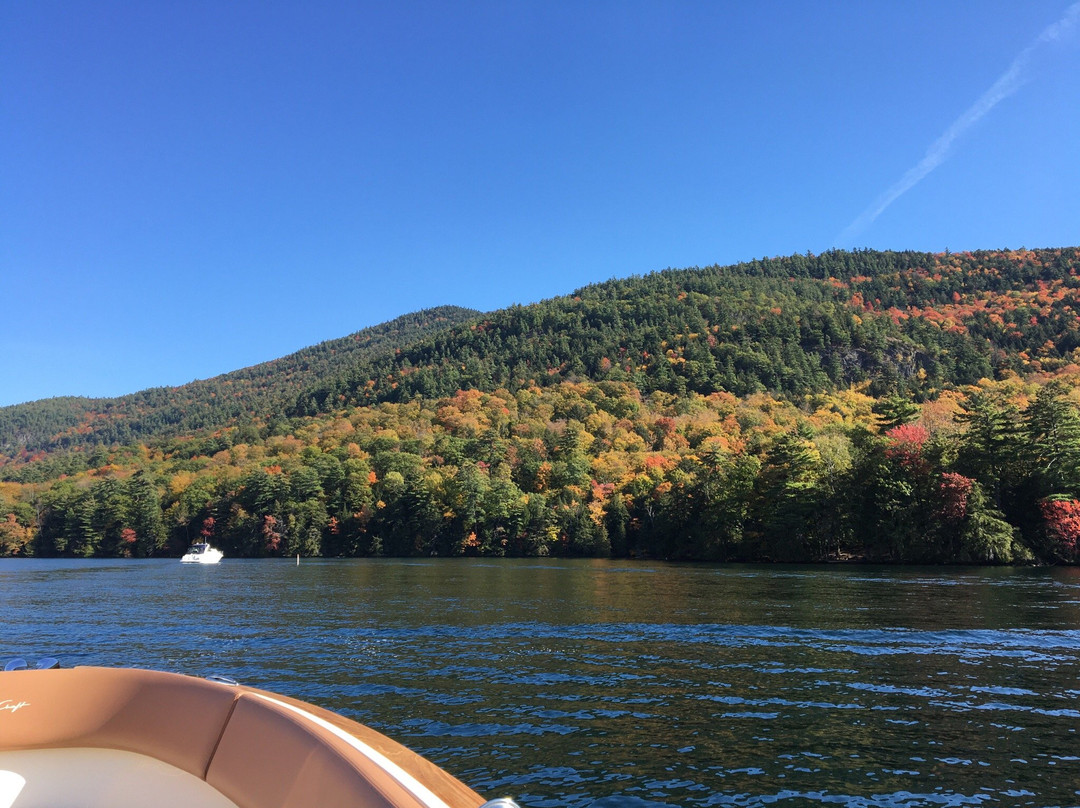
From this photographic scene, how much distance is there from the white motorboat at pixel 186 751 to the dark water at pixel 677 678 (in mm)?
5659

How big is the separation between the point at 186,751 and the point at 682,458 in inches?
4096

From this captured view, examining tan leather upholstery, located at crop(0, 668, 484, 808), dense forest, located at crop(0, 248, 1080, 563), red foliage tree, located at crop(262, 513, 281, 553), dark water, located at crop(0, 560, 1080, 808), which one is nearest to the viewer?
tan leather upholstery, located at crop(0, 668, 484, 808)

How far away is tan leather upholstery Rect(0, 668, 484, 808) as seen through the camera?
408cm

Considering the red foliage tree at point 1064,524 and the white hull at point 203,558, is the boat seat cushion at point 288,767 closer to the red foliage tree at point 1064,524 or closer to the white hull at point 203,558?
the red foliage tree at point 1064,524

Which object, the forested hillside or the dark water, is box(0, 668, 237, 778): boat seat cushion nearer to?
the dark water

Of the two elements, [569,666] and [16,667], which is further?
[569,666]

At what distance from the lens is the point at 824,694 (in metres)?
15.6

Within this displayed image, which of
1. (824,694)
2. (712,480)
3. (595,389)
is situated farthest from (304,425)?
(824,694)

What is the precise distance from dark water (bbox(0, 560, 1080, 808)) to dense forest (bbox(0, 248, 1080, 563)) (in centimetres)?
2905

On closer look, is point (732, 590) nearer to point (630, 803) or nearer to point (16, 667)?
point (630, 803)

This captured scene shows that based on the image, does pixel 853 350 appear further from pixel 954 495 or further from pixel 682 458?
pixel 954 495

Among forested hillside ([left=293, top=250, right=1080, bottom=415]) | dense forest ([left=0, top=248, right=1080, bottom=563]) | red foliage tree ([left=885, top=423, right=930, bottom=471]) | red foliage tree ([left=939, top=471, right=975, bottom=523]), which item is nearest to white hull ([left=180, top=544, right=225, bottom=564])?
dense forest ([left=0, top=248, right=1080, bottom=563])

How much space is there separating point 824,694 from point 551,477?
103469 millimetres

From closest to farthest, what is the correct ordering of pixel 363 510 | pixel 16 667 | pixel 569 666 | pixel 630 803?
pixel 16 667 < pixel 630 803 < pixel 569 666 < pixel 363 510
